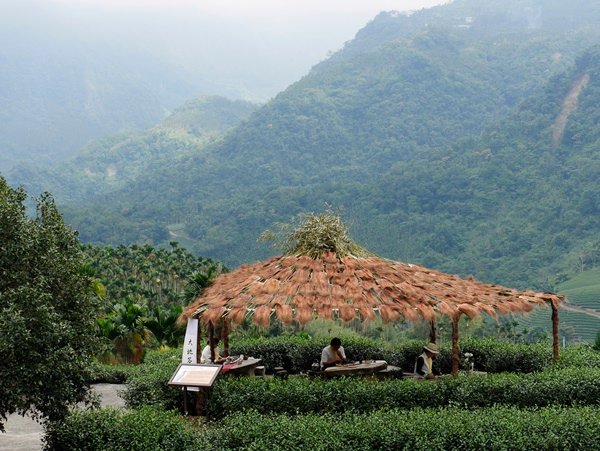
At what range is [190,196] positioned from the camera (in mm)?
120938

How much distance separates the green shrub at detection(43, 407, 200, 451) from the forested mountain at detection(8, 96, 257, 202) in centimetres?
13127

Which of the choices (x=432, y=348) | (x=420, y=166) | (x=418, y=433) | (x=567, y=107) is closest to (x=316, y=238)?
(x=432, y=348)

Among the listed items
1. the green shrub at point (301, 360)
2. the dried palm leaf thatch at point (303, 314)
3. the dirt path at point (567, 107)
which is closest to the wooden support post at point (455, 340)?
the green shrub at point (301, 360)

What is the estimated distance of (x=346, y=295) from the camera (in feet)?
39.6

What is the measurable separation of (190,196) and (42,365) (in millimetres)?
112250

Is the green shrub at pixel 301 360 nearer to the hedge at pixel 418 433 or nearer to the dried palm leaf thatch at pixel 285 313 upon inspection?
the dried palm leaf thatch at pixel 285 313

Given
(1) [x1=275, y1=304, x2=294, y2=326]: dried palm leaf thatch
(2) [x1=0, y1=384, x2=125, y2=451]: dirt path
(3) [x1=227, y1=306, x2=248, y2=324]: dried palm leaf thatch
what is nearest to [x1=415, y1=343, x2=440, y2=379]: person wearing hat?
(1) [x1=275, y1=304, x2=294, y2=326]: dried palm leaf thatch

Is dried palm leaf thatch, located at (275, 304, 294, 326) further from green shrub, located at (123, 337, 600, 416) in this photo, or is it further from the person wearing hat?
the person wearing hat

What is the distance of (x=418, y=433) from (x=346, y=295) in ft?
9.06

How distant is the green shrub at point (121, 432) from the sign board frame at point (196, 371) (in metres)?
0.55

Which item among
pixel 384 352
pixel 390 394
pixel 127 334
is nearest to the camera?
pixel 390 394

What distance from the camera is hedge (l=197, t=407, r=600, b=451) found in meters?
9.76

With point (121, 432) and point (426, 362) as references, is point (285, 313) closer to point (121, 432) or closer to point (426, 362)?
point (121, 432)

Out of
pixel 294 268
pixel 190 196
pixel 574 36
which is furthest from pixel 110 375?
pixel 574 36
